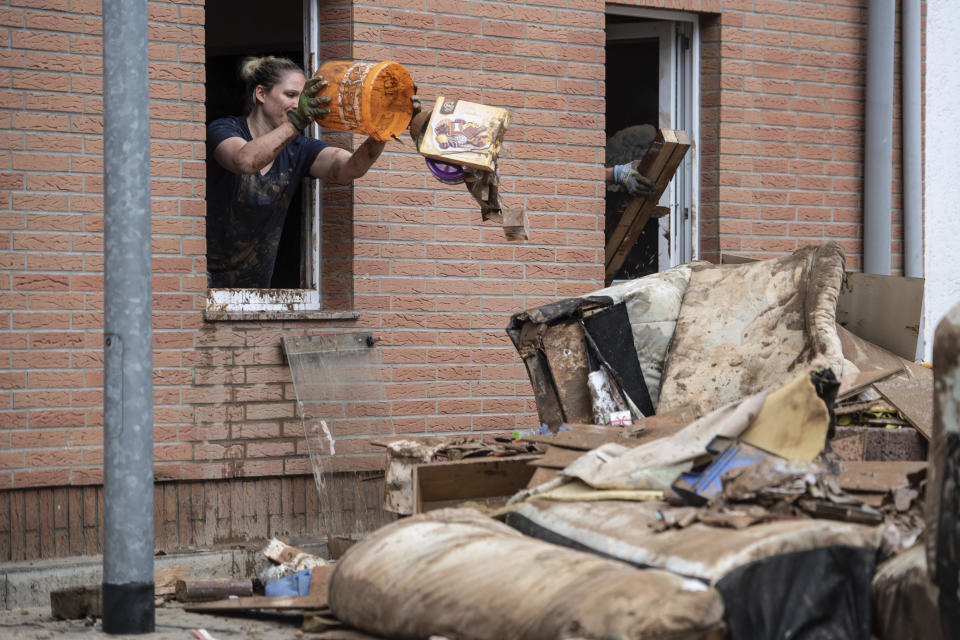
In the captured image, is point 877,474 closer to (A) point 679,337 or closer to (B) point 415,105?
(A) point 679,337

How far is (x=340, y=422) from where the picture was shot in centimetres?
626

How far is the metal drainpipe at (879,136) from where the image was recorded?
305 inches

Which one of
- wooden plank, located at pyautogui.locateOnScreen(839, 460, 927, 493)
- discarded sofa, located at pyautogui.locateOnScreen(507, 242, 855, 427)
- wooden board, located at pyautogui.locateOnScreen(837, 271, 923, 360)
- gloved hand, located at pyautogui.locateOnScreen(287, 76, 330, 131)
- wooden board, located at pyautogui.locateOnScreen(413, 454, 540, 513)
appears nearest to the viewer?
wooden plank, located at pyautogui.locateOnScreen(839, 460, 927, 493)

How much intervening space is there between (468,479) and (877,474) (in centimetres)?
174

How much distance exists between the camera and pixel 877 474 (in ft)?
14.5

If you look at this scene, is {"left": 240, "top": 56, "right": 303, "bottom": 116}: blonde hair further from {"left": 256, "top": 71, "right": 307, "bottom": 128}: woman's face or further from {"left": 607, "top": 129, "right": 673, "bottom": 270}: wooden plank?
{"left": 607, "top": 129, "right": 673, "bottom": 270}: wooden plank

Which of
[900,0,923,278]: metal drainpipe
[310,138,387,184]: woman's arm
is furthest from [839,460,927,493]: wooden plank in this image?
[900,0,923,278]: metal drainpipe

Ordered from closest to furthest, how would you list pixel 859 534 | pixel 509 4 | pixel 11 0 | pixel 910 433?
pixel 859 534 < pixel 910 433 < pixel 11 0 < pixel 509 4

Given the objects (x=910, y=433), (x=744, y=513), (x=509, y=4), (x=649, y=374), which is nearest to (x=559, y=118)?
(x=509, y=4)

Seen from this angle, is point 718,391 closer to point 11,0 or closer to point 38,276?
point 38,276

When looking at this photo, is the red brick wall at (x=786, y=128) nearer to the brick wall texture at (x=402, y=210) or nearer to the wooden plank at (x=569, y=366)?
Result: the brick wall texture at (x=402, y=210)

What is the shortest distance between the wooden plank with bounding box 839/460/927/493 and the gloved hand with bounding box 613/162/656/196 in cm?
294

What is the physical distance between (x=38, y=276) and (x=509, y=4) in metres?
2.87

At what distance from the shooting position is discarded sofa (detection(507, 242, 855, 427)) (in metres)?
5.64
